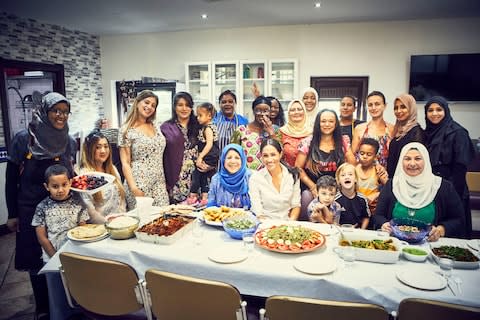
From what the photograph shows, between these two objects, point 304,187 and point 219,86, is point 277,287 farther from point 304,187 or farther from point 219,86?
point 219,86

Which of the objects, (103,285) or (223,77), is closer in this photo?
(103,285)

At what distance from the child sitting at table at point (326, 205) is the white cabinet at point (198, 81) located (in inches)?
139

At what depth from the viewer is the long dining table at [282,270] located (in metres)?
1.38

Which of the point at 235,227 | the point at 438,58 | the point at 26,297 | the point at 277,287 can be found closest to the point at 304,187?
the point at 235,227

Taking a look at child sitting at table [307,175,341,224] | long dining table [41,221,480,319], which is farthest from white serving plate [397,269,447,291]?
child sitting at table [307,175,341,224]

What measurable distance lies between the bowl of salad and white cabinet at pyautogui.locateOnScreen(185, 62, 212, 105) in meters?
3.81

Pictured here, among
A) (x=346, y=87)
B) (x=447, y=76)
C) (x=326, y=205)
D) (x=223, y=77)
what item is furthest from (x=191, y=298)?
(x=447, y=76)

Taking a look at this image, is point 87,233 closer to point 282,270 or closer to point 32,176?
point 32,176

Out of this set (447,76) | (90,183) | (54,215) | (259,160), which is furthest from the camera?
(447,76)

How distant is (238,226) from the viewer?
1.93m

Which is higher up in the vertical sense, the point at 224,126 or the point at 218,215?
the point at 224,126

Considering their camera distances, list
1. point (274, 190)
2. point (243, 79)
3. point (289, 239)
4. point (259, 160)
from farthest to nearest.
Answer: point (243, 79)
point (259, 160)
point (274, 190)
point (289, 239)

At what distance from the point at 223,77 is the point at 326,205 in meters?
3.63

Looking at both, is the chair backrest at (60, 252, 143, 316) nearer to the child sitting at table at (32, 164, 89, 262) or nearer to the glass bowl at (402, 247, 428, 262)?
the child sitting at table at (32, 164, 89, 262)
